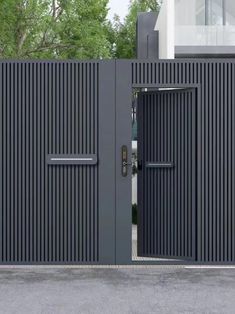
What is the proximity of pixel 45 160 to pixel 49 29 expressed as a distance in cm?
2323

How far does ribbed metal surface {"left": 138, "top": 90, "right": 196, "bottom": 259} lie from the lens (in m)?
8.72

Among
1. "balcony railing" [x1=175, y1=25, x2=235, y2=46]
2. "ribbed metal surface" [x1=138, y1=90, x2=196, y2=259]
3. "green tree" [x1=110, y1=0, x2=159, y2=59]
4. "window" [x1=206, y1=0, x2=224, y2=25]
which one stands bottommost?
"ribbed metal surface" [x1=138, y1=90, x2=196, y2=259]

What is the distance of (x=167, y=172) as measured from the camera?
8820 mm

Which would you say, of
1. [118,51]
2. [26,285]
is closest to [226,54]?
[26,285]

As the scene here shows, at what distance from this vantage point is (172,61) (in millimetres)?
8680

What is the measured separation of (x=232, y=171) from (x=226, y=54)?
14118 mm

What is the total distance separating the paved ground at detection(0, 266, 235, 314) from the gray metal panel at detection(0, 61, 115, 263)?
389mm

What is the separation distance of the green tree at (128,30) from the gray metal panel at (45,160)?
37.8 metres

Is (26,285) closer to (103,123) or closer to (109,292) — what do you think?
(109,292)

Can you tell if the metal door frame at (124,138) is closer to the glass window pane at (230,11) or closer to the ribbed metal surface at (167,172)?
the ribbed metal surface at (167,172)

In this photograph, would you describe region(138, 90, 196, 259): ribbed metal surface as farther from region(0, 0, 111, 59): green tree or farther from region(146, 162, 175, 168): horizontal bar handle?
region(0, 0, 111, 59): green tree

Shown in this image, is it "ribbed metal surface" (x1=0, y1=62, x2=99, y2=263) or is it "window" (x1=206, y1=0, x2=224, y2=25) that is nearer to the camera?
"ribbed metal surface" (x1=0, y1=62, x2=99, y2=263)

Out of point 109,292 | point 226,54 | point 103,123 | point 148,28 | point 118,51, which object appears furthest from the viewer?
point 118,51

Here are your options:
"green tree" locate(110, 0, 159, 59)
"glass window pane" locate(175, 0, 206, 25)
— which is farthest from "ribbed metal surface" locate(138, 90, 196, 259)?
"green tree" locate(110, 0, 159, 59)
